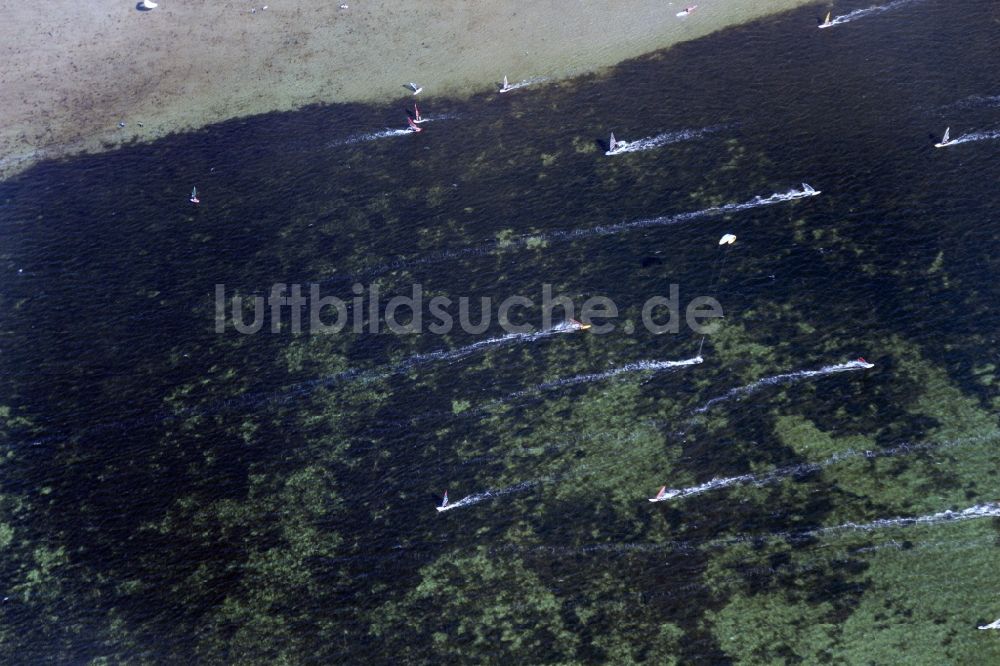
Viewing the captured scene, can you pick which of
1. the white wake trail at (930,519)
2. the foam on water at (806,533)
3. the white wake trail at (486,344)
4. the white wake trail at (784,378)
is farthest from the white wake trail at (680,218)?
the white wake trail at (930,519)

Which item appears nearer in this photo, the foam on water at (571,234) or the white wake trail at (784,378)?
the white wake trail at (784,378)

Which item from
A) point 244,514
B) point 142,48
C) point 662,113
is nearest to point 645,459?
point 244,514

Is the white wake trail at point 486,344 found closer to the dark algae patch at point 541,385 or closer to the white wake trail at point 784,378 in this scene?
the dark algae patch at point 541,385

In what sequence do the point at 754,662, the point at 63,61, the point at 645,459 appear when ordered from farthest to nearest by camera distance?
the point at 63,61, the point at 645,459, the point at 754,662

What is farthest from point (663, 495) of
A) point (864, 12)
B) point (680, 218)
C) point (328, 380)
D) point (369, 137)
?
point (864, 12)

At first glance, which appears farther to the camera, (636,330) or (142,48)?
(142,48)

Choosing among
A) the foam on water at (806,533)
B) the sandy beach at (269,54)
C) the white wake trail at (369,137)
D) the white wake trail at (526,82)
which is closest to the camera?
the foam on water at (806,533)

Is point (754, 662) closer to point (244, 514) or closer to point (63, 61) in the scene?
point (244, 514)
